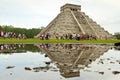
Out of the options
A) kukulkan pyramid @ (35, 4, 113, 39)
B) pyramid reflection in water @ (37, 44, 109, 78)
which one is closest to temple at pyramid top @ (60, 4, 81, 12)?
kukulkan pyramid @ (35, 4, 113, 39)

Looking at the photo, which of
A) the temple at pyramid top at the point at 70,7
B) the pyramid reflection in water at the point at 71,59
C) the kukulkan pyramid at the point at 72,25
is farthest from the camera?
the temple at pyramid top at the point at 70,7

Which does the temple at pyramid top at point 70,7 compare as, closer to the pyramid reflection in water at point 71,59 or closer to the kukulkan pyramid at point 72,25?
the kukulkan pyramid at point 72,25

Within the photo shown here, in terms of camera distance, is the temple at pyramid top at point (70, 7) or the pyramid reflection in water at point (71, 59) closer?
the pyramid reflection in water at point (71, 59)

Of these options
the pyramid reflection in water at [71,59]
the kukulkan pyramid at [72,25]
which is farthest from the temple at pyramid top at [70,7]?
the pyramid reflection in water at [71,59]

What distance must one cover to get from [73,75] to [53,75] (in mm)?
976

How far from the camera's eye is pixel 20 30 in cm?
15288

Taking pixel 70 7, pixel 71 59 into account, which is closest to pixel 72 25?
pixel 70 7

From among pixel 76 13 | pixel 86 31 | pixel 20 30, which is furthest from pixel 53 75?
pixel 20 30

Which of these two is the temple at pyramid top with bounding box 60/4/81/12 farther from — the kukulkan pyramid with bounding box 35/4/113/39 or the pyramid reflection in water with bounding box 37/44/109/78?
the pyramid reflection in water with bounding box 37/44/109/78

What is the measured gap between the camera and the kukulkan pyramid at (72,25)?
→ 3702 inches

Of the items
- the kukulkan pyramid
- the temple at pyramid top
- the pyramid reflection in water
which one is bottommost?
the pyramid reflection in water

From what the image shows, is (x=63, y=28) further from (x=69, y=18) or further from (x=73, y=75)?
(x=73, y=75)

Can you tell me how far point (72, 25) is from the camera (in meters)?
100

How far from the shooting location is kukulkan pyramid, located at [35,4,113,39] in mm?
94037
